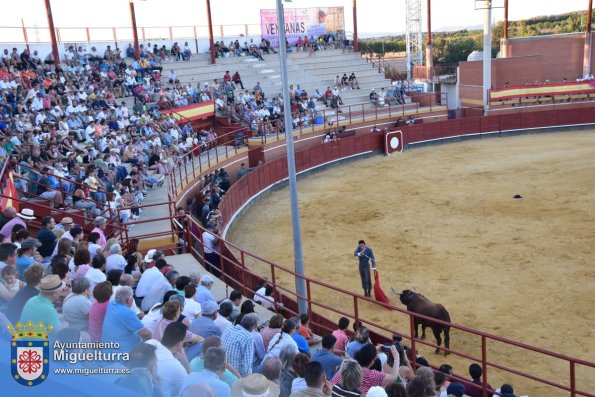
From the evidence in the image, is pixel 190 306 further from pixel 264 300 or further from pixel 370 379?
pixel 264 300

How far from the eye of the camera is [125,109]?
22.5m

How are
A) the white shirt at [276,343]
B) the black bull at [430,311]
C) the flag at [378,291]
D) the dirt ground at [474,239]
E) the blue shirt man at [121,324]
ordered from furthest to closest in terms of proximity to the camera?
1. the flag at [378,291]
2. the dirt ground at [474,239]
3. the black bull at [430,311]
4. the white shirt at [276,343]
5. the blue shirt man at [121,324]

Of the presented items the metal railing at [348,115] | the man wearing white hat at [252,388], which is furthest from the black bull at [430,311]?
the metal railing at [348,115]

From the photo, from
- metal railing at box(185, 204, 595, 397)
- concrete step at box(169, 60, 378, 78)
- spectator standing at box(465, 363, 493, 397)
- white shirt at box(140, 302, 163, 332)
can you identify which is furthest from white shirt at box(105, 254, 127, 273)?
concrete step at box(169, 60, 378, 78)

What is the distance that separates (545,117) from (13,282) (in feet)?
106

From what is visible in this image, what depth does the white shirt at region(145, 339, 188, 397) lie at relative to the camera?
4.19 metres

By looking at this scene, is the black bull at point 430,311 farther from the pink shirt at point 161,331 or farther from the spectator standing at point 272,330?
the pink shirt at point 161,331

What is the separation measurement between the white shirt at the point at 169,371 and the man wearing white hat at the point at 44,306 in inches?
33.8

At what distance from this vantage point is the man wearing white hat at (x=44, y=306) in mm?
4797

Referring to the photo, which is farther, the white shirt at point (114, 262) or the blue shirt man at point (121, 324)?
the white shirt at point (114, 262)

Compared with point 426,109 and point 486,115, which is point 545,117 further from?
point 426,109

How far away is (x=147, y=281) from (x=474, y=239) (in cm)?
1017

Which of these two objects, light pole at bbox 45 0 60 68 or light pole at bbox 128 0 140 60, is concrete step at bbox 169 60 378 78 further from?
light pole at bbox 45 0 60 68

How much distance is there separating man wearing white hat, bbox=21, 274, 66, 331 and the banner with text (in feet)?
122
